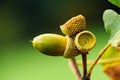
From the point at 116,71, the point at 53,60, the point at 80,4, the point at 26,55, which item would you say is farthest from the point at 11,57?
the point at 116,71

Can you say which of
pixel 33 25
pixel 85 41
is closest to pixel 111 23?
pixel 85 41

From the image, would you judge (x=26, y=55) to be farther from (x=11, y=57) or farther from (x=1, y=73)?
(x=1, y=73)

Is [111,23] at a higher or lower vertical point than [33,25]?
higher

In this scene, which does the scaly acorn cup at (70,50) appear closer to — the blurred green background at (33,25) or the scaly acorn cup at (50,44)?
the scaly acorn cup at (50,44)

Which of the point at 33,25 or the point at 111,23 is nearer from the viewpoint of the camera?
the point at 111,23

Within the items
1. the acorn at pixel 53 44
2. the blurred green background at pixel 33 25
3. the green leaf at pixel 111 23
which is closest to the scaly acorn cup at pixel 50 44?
the acorn at pixel 53 44

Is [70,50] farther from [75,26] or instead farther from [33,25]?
[33,25]
